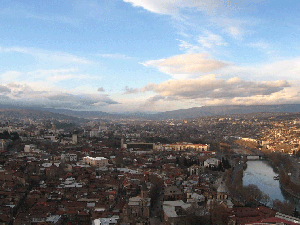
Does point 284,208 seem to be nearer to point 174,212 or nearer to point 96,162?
point 174,212

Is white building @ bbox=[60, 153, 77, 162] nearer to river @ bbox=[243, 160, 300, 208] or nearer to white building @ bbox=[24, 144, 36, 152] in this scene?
white building @ bbox=[24, 144, 36, 152]

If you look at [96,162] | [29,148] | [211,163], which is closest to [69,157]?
[96,162]

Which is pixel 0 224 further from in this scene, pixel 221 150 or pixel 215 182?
pixel 221 150

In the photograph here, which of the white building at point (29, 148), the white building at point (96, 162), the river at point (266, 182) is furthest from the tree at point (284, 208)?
the white building at point (29, 148)

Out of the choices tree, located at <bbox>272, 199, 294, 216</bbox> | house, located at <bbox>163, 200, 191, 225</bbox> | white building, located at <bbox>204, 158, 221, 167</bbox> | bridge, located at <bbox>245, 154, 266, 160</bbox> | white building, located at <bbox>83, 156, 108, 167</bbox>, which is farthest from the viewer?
bridge, located at <bbox>245, 154, 266, 160</bbox>

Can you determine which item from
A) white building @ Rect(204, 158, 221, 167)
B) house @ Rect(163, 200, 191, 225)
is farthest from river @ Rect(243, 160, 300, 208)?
house @ Rect(163, 200, 191, 225)

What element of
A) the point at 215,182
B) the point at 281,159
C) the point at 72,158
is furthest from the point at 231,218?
the point at 281,159

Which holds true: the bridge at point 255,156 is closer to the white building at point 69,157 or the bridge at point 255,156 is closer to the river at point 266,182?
the river at point 266,182

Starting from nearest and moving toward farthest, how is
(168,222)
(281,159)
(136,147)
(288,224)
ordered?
(288,224) < (168,222) < (281,159) < (136,147)

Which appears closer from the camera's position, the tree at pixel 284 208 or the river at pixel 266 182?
the tree at pixel 284 208

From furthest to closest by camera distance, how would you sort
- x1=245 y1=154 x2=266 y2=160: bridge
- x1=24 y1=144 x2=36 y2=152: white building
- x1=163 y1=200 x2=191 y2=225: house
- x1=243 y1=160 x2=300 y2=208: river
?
x1=245 y1=154 x2=266 y2=160: bridge < x1=24 y1=144 x2=36 y2=152: white building < x1=243 y1=160 x2=300 y2=208: river < x1=163 y1=200 x2=191 y2=225: house

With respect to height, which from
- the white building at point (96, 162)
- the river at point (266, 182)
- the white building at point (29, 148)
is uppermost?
the white building at point (29, 148)
